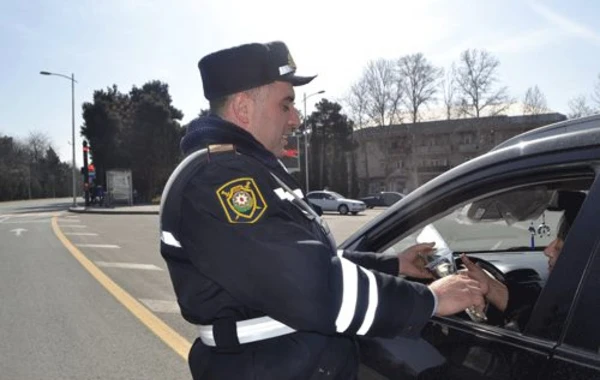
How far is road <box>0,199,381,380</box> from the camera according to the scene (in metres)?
4.63

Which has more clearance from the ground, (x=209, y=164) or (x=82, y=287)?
(x=209, y=164)

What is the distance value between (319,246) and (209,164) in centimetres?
40

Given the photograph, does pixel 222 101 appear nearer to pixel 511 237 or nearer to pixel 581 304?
pixel 581 304

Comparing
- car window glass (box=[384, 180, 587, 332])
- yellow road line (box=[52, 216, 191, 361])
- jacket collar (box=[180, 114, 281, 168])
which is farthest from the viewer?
yellow road line (box=[52, 216, 191, 361])

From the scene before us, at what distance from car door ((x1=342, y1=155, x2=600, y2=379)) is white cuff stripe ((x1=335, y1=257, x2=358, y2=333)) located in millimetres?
399

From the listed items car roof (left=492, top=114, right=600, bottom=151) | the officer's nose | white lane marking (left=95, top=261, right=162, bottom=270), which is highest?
the officer's nose

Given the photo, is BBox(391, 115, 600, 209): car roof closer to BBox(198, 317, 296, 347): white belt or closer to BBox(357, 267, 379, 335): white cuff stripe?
BBox(357, 267, 379, 335): white cuff stripe

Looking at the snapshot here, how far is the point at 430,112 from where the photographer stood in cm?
6969

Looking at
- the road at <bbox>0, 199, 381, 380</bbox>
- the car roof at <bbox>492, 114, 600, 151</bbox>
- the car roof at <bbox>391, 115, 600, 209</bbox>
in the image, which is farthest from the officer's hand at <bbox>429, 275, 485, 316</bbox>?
the road at <bbox>0, 199, 381, 380</bbox>

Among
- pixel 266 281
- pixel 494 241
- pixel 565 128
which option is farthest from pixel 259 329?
pixel 494 241

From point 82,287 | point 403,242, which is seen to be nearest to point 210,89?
point 403,242

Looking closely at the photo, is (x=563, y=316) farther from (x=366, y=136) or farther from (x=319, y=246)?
(x=366, y=136)

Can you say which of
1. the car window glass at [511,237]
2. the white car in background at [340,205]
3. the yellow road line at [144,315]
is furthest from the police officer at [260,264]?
the white car in background at [340,205]

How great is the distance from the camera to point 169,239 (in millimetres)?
1630
